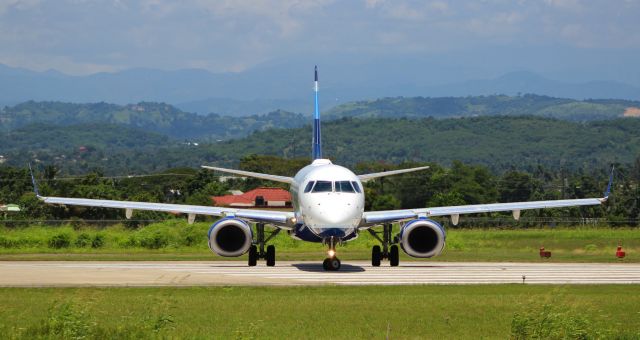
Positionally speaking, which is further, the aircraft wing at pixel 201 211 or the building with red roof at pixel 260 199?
the building with red roof at pixel 260 199

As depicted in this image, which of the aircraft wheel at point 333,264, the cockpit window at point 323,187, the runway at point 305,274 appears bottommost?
the runway at point 305,274

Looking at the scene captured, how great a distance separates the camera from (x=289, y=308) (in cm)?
2347

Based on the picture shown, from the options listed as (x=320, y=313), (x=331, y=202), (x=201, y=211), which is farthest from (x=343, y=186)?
(x=320, y=313)

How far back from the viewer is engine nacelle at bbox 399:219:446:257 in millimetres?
36281

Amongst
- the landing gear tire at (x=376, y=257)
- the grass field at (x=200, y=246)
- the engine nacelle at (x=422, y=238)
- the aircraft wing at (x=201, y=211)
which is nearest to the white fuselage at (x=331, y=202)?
the aircraft wing at (x=201, y=211)

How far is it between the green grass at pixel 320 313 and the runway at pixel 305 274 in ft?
6.53

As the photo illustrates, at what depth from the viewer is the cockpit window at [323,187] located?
34.0m

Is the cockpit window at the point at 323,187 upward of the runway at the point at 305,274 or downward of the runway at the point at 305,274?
upward

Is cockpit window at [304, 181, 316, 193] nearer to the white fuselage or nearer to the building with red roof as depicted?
the white fuselage

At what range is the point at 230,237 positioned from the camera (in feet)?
120

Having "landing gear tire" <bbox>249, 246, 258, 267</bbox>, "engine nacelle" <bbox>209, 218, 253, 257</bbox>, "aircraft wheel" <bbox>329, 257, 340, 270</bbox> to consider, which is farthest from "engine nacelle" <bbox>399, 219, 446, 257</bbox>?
"landing gear tire" <bbox>249, 246, 258, 267</bbox>

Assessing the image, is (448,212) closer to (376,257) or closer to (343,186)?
(376,257)

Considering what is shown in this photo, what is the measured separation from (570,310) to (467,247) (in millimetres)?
36821

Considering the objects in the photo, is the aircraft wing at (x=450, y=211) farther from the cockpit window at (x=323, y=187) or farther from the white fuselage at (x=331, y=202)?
the cockpit window at (x=323, y=187)
